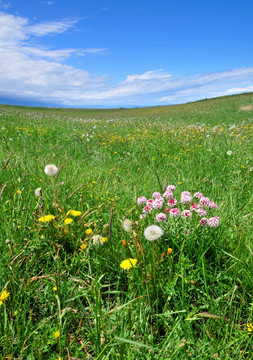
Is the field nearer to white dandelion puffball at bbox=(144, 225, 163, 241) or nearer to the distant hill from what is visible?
white dandelion puffball at bbox=(144, 225, 163, 241)

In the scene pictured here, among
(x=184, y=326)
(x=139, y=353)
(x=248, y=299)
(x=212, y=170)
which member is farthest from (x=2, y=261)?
(x=212, y=170)

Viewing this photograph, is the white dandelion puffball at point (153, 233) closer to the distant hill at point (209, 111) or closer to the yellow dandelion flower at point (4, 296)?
the yellow dandelion flower at point (4, 296)

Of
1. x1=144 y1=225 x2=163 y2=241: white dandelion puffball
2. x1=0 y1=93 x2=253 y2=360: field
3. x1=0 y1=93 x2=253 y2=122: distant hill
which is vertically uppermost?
x1=0 y1=93 x2=253 y2=122: distant hill

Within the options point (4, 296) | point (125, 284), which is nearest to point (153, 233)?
point (125, 284)

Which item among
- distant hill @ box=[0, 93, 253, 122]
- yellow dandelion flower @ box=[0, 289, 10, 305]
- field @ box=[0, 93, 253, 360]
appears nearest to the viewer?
field @ box=[0, 93, 253, 360]

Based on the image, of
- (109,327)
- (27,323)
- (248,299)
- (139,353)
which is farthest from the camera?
(248,299)

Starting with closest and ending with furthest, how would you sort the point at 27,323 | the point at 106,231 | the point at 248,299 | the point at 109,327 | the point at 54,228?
the point at 109,327 < the point at 27,323 < the point at 248,299 < the point at 106,231 < the point at 54,228

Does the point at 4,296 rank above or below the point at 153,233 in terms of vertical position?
below

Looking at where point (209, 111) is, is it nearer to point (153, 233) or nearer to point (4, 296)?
point (153, 233)

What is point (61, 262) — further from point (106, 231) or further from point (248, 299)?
point (248, 299)

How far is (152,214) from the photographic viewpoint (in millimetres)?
2182

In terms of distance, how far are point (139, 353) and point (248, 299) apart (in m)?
0.84

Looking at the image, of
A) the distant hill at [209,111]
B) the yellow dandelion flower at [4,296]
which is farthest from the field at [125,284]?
the distant hill at [209,111]

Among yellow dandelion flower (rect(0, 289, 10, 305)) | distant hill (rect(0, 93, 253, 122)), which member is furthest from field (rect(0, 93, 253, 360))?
distant hill (rect(0, 93, 253, 122))
